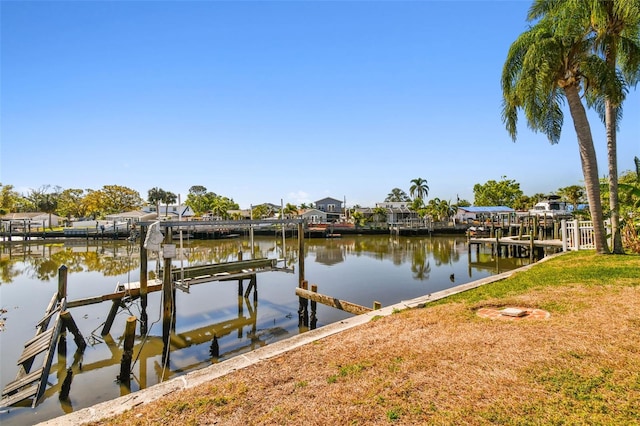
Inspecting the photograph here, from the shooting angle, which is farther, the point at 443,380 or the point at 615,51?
the point at 615,51

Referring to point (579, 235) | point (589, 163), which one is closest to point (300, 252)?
point (589, 163)

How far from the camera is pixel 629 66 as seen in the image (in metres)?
13.8

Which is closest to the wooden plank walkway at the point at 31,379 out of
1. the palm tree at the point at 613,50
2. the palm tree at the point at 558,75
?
the palm tree at the point at 558,75

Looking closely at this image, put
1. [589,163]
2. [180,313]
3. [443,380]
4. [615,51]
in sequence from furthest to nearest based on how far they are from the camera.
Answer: [589,163] → [615,51] → [180,313] → [443,380]

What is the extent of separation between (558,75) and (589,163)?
3751 millimetres

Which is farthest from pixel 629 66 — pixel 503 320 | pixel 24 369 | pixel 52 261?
pixel 52 261

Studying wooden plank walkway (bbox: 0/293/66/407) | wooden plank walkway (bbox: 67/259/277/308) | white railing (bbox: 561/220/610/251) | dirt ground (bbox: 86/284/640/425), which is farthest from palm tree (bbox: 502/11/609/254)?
wooden plank walkway (bbox: 0/293/66/407)

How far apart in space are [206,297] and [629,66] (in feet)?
65.4

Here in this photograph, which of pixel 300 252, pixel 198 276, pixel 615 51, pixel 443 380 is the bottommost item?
pixel 443 380

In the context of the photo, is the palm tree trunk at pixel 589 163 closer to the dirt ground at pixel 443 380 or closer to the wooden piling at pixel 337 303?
the dirt ground at pixel 443 380

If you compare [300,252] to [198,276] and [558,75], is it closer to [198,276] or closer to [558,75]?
[198,276]

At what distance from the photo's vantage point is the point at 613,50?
1359cm

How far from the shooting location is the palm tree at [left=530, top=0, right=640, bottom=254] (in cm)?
1225

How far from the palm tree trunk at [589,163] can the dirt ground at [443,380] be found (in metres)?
9.16
